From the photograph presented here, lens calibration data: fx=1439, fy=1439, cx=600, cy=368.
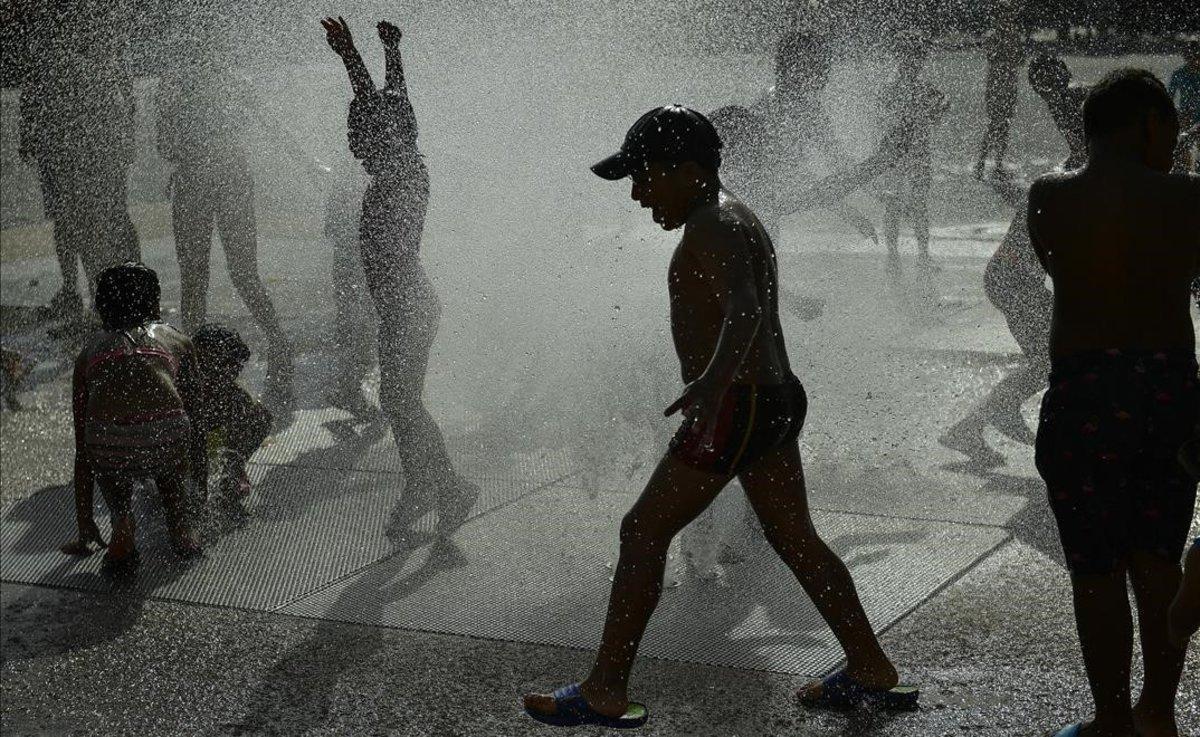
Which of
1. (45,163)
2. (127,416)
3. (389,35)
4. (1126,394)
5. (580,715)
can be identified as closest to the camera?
(1126,394)

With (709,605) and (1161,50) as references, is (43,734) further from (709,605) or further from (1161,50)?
(1161,50)

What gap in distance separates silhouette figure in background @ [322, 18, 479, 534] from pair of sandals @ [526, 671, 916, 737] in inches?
73.1

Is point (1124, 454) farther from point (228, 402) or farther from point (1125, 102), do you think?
point (228, 402)

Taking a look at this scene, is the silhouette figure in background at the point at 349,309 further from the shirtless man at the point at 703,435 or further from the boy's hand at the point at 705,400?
the boy's hand at the point at 705,400

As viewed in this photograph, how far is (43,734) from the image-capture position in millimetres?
3631

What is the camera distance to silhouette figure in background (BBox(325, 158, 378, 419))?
23.1 feet

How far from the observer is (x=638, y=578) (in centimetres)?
333

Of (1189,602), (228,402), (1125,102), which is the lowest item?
(228,402)

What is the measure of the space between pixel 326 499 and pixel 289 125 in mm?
9794

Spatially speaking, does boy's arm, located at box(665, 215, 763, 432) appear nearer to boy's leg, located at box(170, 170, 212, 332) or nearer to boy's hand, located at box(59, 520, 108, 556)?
boy's hand, located at box(59, 520, 108, 556)

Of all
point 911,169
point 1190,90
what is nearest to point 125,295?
point 1190,90

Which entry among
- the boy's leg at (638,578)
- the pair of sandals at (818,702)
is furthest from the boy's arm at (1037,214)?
the pair of sandals at (818,702)

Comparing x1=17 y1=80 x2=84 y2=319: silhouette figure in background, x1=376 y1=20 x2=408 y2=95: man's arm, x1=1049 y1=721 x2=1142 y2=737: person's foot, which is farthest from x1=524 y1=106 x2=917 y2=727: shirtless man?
x1=17 y1=80 x2=84 y2=319: silhouette figure in background

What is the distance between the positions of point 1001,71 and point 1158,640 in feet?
28.4
